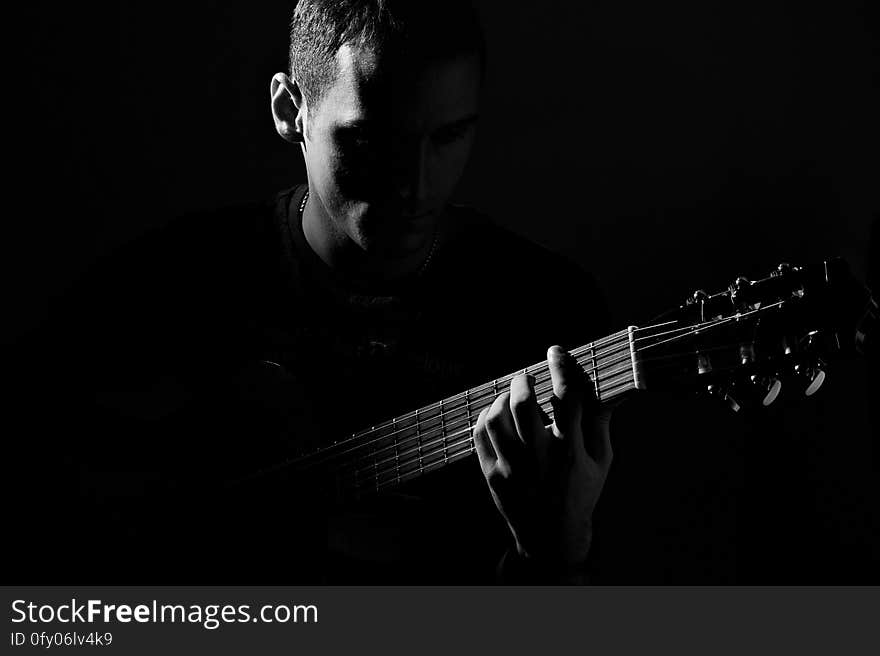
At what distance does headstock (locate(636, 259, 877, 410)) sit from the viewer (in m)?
0.91

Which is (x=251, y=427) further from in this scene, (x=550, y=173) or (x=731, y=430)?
(x=731, y=430)

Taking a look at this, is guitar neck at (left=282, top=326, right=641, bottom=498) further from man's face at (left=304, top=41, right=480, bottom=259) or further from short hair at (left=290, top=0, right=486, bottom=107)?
short hair at (left=290, top=0, right=486, bottom=107)

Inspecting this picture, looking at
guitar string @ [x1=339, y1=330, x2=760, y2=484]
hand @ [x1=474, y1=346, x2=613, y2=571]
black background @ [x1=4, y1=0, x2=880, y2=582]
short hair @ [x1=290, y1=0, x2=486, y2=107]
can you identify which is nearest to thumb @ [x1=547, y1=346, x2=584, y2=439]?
hand @ [x1=474, y1=346, x2=613, y2=571]

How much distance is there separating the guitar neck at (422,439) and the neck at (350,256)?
0.21 meters

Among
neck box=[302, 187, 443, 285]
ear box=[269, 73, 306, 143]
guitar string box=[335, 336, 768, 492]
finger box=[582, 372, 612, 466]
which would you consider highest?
ear box=[269, 73, 306, 143]

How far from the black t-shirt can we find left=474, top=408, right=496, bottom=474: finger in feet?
0.59

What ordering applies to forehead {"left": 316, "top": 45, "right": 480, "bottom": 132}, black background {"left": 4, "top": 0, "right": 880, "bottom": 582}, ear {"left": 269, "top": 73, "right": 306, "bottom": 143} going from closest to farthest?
forehead {"left": 316, "top": 45, "right": 480, "bottom": 132} < ear {"left": 269, "top": 73, "right": 306, "bottom": 143} < black background {"left": 4, "top": 0, "right": 880, "bottom": 582}

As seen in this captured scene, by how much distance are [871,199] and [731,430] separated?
47cm

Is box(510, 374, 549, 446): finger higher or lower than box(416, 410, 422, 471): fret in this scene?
lower

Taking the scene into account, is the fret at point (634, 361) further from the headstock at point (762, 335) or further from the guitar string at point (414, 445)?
the guitar string at point (414, 445)

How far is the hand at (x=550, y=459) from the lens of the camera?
108 centimetres

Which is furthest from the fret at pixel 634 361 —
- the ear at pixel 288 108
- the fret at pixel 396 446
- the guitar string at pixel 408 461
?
the ear at pixel 288 108

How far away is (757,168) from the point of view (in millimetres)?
1625

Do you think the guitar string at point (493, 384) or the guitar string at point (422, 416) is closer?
the guitar string at point (493, 384)
